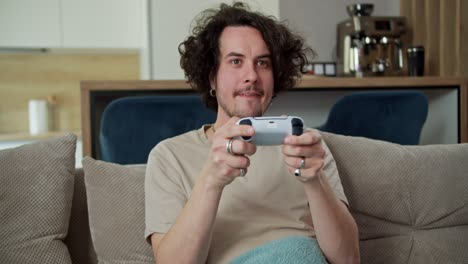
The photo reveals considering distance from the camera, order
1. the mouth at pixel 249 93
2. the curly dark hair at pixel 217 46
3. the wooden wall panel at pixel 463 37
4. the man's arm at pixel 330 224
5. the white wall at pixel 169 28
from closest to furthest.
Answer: the man's arm at pixel 330 224
the mouth at pixel 249 93
the curly dark hair at pixel 217 46
the wooden wall panel at pixel 463 37
the white wall at pixel 169 28

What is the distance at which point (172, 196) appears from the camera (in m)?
1.15

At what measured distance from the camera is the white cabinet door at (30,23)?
3359 millimetres

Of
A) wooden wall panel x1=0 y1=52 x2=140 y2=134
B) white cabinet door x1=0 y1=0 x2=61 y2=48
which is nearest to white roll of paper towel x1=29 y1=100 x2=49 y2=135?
wooden wall panel x1=0 y1=52 x2=140 y2=134

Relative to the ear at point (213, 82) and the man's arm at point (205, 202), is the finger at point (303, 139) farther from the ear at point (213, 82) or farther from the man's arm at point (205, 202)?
the ear at point (213, 82)

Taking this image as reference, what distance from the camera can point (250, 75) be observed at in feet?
4.12

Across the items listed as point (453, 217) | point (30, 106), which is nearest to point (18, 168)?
point (453, 217)

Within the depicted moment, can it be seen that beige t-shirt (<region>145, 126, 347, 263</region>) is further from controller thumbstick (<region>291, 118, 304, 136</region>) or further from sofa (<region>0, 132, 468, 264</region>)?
controller thumbstick (<region>291, 118, 304, 136</region>)

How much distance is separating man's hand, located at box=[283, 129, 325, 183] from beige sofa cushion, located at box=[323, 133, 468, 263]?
0.56m

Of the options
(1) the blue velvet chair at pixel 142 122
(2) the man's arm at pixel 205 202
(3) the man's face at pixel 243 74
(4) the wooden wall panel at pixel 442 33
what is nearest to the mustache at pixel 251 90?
(3) the man's face at pixel 243 74

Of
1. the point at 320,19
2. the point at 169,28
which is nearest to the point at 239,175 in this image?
the point at 169,28

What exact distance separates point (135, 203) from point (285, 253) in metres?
0.43

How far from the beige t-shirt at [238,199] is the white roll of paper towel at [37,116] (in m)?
2.48

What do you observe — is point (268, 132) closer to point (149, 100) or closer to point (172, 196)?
point (172, 196)

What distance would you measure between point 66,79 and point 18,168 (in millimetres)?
2558
